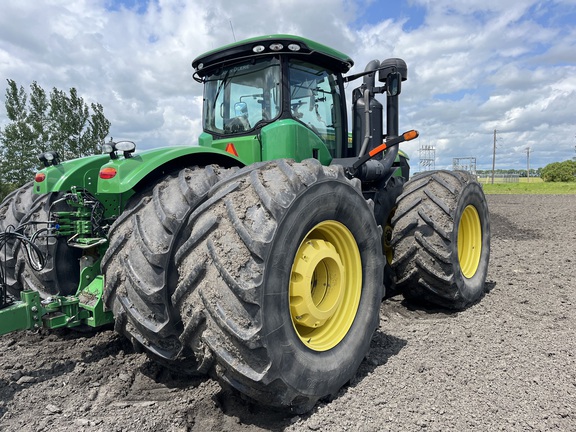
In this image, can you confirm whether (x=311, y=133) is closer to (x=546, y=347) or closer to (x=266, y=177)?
(x=266, y=177)

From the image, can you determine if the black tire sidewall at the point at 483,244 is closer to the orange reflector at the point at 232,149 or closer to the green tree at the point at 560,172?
the orange reflector at the point at 232,149

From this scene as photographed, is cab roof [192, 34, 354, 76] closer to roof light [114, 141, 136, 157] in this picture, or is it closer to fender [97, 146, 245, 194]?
fender [97, 146, 245, 194]

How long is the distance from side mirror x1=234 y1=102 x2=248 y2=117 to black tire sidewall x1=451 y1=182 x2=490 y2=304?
2122mm

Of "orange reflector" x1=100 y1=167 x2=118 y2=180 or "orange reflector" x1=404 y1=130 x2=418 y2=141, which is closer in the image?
"orange reflector" x1=100 y1=167 x2=118 y2=180

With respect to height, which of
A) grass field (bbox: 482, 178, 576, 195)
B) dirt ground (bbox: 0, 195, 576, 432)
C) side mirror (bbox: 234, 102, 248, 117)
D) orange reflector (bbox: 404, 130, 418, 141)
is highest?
side mirror (bbox: 234, 102, 248, 117)

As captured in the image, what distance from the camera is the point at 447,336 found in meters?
3.71

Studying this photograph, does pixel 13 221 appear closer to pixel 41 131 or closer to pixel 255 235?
pixel 255 235

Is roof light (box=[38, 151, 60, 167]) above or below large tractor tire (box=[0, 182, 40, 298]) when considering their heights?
above

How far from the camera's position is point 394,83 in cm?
446

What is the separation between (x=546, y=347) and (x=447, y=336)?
70cm

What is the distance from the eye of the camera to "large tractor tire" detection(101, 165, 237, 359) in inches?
95.4

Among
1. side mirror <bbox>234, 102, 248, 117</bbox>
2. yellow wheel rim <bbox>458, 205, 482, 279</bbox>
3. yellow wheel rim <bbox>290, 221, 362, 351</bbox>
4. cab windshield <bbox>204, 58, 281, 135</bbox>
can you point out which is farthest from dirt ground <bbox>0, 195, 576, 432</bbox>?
side mirror <bbox>234, 102, 248, 117</bbox>

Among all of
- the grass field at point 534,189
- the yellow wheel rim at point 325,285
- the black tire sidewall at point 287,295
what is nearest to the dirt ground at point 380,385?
the black tire sidewall at point 287,295

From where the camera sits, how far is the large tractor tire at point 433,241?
4195 mm
